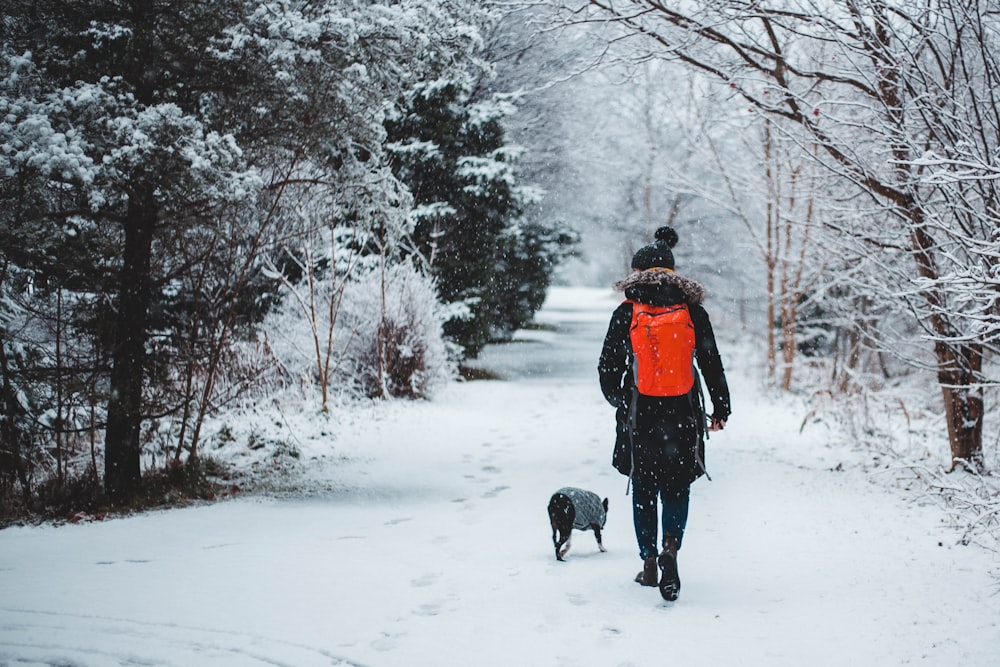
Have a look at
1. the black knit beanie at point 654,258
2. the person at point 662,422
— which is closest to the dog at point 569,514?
the person at point 662,422

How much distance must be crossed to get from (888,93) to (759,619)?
4556 millimetres

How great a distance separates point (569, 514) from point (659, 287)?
1.39 meters

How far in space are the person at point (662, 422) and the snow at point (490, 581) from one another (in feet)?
1.18

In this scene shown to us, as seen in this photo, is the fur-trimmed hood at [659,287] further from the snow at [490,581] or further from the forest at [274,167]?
the snow at [490,581]

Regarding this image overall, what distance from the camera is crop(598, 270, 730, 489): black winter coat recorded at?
376cm

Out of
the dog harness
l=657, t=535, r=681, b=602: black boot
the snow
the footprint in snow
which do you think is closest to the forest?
the snow

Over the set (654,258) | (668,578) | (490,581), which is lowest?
(490,581)

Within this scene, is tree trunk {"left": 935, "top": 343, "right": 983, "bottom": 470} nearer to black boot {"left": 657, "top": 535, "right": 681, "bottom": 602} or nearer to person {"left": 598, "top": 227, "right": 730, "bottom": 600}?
person {"left": 598, "top": 227, "right": 730, "bottom": 600}

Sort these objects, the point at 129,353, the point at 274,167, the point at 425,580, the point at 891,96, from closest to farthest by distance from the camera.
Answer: the point at 425,580 → the point at 129,353 → the point at 891,96 → the point at 274,167

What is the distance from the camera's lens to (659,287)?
3.80 metres

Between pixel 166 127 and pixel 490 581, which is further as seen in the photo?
pixel 166 127

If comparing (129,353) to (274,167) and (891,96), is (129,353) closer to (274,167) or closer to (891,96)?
(274,167)

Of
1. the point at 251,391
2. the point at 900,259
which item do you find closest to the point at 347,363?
the point at 251,391

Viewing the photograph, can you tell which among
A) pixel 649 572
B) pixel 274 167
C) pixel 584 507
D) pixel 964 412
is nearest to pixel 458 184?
pixel 274 167
